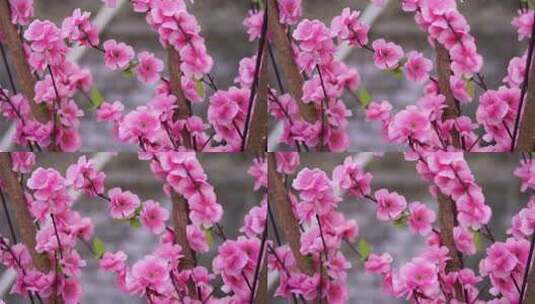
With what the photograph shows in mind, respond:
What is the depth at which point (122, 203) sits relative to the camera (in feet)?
7.11

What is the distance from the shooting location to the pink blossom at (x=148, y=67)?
2170 mm

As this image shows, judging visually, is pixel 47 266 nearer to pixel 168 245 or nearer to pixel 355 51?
pixel 168 245

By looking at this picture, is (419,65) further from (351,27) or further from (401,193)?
(401,193)

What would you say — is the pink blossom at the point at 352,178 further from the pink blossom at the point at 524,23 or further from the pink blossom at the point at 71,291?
the pink blossom at the point at 71,291

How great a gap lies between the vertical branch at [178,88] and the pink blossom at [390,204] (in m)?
0.49

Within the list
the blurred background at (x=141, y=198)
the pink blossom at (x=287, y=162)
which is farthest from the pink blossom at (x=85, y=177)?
the pink blossom at (x=287, y=162)

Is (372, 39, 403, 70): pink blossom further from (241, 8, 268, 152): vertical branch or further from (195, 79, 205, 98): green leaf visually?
(195, 79, 205, 98): green leaf

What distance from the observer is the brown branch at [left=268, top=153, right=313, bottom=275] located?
217 cm

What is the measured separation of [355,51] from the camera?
2.15 m

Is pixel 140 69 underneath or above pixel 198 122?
above

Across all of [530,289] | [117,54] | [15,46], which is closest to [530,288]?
[530,289]

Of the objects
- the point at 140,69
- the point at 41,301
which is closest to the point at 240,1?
the point at 140,69

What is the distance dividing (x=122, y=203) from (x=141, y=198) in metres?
0.05

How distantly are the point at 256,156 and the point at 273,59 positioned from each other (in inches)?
9.4
